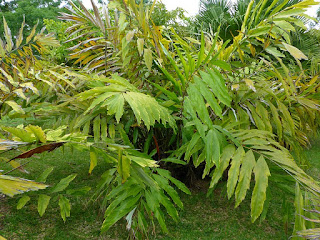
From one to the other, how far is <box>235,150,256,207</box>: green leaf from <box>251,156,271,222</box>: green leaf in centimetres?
3

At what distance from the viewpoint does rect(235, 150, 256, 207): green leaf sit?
1.22m

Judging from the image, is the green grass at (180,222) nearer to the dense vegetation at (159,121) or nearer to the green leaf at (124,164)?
the dense vegetation at (159,121)

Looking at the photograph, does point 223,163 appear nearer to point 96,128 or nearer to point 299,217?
point 299,217

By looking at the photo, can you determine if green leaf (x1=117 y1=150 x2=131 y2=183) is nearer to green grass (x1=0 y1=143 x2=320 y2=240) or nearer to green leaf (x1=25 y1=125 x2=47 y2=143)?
green leaf (x1=25 y1=125 x2=47 y2=143)

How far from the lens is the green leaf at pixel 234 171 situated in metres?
1.22

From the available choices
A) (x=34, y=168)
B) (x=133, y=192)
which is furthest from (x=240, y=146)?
(x=34, y=168)

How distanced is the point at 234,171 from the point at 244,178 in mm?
51

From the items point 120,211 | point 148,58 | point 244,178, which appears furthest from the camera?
point 148,58

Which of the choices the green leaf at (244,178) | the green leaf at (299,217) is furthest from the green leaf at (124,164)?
the green leaf at (299,217)

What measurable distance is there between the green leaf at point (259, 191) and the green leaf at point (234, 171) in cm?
8

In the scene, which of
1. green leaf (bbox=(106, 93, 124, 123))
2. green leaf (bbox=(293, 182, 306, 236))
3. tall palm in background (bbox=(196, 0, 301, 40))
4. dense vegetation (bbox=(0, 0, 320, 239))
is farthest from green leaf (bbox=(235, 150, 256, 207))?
tall palm in background (bbox=(196, 0, 301, 40))

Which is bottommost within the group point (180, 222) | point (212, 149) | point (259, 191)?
point (180, 222)

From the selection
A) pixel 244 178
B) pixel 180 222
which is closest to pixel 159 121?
pixel 244 178

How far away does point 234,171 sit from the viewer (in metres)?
1.27
